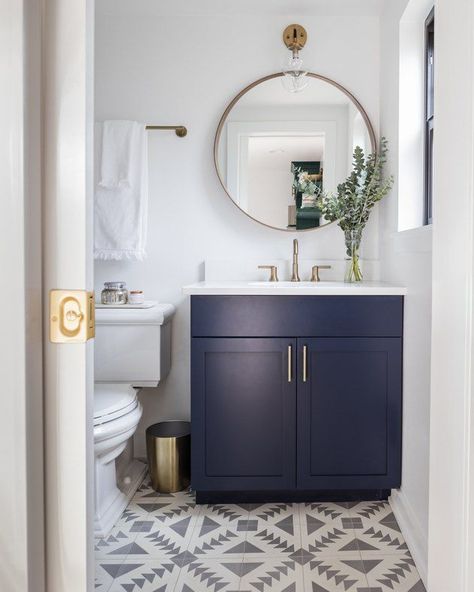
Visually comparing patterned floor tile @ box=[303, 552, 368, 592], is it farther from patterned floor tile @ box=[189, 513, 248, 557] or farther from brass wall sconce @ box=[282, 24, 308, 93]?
brass wall sconce @ box=[282, 24, 308, 93]

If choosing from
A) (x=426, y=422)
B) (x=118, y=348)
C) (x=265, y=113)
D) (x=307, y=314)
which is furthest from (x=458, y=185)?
(x=265, y=113)

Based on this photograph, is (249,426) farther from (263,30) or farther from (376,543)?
(263,30)

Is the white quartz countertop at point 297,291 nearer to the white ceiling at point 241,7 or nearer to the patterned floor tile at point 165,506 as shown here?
the patterned floor tile at point 165,506

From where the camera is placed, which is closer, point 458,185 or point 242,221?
point 458,185

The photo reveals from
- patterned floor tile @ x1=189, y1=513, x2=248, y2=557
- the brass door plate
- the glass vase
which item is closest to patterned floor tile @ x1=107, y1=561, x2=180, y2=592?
patterned floor tile @ x1=189, y1=513, x2=248, y2=557

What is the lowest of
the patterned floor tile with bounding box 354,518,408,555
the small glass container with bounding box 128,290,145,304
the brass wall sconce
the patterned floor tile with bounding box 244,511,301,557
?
the patterned floor tile with bounding box 244,511,301,557

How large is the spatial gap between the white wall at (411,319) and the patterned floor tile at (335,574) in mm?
205

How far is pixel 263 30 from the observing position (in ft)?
8.70

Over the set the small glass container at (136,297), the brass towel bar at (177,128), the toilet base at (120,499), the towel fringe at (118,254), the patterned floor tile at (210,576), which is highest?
the brass towel bar at (177,128)

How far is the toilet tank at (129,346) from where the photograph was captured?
235 cm

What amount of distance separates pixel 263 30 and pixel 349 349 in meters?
1.66

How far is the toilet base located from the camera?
1.99 metres

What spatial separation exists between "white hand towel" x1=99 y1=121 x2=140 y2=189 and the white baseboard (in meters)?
1.84

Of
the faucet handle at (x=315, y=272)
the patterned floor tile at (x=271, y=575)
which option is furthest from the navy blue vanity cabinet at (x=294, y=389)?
the faucet handle at (x=315, y=272)
